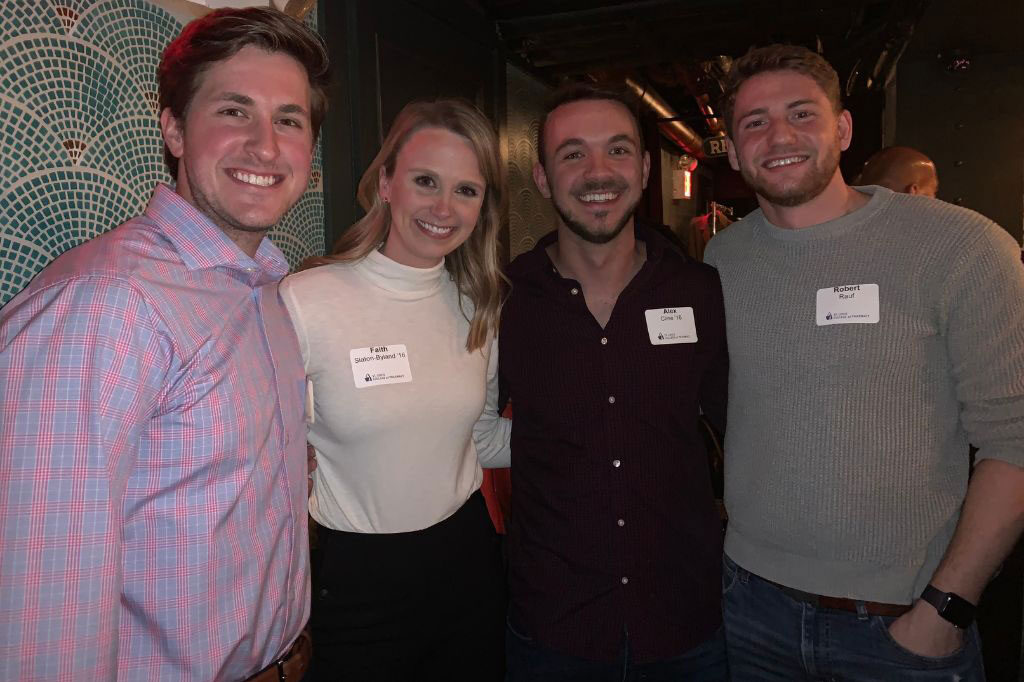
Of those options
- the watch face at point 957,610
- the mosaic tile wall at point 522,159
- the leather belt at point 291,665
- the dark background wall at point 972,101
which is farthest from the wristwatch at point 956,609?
the dark background wall at point 972,101

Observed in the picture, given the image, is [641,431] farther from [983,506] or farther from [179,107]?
[179,107]

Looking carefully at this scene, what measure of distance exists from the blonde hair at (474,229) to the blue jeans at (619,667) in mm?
906

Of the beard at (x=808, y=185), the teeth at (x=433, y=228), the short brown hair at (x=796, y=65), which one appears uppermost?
the short brown hair at (x=796, y=65)

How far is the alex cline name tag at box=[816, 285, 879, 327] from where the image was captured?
164 centimetres

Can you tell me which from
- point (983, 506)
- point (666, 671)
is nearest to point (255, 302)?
point (666, 671)

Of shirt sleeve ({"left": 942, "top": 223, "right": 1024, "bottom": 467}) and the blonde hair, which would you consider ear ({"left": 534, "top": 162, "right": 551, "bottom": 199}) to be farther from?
shirt sleeve ({"left": 942, "top": 223, "right": 1024, "bottom": 467})

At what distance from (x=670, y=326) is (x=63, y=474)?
1469mm

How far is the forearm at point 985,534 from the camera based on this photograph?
4.91 ft

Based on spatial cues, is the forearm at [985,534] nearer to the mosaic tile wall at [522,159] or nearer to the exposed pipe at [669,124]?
the mosaic tile wall at [522,159]

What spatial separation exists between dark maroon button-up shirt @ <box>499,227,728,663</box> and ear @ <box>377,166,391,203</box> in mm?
593

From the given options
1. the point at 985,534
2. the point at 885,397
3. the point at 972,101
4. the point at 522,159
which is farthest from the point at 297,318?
the point at 972,101

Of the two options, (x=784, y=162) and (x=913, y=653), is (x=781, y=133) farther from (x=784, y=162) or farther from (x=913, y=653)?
(x=913, y=653)

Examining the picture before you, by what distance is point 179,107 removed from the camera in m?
1.33

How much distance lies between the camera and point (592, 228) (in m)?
1.95
